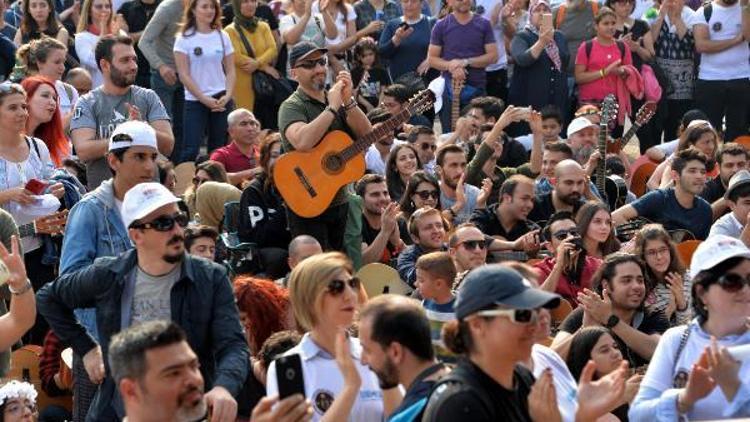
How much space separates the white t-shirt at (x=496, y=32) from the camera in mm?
16766

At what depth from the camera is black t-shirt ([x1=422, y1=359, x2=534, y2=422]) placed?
524 centimetres

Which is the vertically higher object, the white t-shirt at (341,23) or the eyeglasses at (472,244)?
the eyeglasses at (472,244)

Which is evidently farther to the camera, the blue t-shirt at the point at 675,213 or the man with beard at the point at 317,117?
the blue t-shirt at the point at 675,213

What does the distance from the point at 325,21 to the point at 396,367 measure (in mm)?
10903

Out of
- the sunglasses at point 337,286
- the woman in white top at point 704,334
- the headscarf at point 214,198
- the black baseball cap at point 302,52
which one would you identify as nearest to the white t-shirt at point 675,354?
the woman in white top at point 704,334

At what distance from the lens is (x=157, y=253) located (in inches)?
272

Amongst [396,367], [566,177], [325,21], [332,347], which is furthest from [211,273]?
[325,21]

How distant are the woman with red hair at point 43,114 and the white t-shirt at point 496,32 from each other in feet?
20.0

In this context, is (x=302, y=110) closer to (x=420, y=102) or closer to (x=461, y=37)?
(x=420, y=102)

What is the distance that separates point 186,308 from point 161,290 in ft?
0.42

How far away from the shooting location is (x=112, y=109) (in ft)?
36.3

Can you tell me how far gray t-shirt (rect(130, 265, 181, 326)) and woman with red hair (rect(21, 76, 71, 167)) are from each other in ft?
14.6

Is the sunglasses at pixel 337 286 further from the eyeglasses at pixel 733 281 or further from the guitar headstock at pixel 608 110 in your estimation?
the guitar headstock at pixel 608 110

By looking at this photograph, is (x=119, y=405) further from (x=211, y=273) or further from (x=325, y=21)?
(x=325, y=21)
